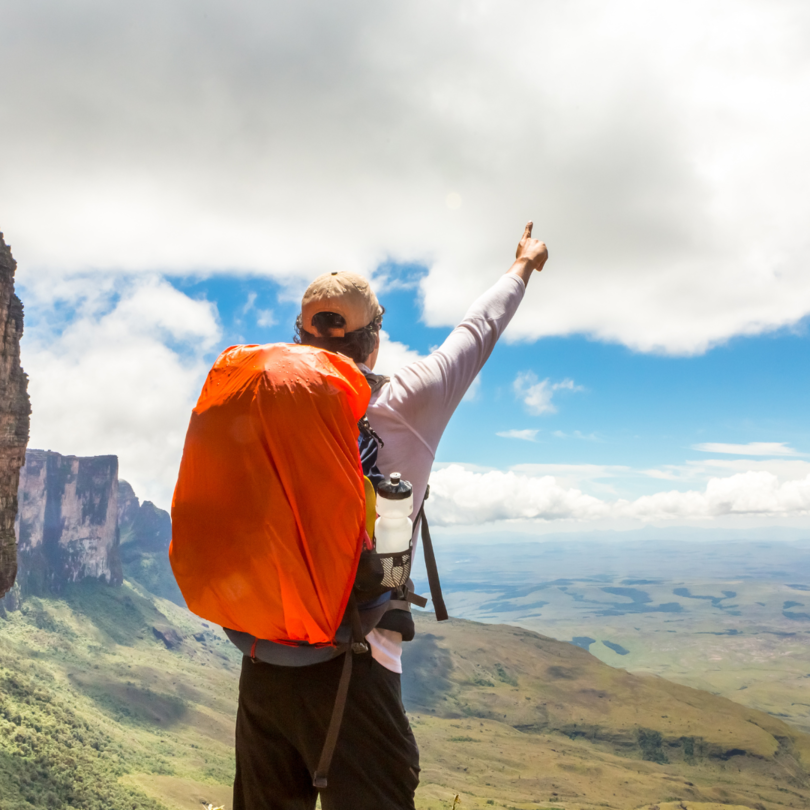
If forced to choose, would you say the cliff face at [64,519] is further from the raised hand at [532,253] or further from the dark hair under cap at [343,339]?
the raised hand at [532,253]

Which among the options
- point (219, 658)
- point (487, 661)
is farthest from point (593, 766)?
point (219, 658)

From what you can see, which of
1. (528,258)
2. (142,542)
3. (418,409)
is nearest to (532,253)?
(528,258)

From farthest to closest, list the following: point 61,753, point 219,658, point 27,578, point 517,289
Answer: point 219,658
point 27,578
point 61,753
point 517,289

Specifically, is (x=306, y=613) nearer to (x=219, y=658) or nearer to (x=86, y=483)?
(x=86, y=483)

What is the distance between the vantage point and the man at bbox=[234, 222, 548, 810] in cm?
253

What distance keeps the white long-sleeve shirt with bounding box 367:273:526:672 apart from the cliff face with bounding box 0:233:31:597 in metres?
53.4

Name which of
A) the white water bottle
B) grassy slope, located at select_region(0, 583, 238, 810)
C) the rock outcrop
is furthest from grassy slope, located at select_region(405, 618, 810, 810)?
the white water bottle

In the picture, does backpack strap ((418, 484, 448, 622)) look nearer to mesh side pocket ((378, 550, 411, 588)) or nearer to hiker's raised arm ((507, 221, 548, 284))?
mesh side pocket ((378, 550, 411, 588))

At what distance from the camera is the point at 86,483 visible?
419 feet

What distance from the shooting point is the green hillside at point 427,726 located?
75312 mm

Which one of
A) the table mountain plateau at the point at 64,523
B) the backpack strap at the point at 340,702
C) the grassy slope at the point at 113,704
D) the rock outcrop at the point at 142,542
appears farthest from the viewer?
the rock outcrop at the point at 142,542

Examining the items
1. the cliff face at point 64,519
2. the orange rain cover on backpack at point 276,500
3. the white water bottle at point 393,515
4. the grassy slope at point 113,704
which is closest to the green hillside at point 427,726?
the grassy slope at point 113,704

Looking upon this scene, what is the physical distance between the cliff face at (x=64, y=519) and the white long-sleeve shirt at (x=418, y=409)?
13902 centimetres

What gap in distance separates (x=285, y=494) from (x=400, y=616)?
87 centimetres
